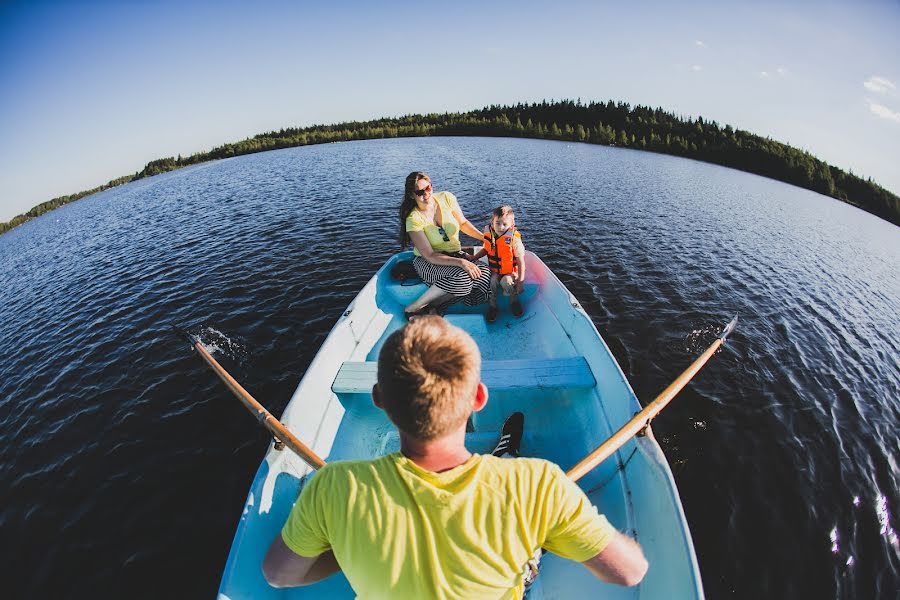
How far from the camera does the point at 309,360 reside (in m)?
7.09

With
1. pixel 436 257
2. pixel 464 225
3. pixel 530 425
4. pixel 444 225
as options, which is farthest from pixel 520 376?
pixel 464 225

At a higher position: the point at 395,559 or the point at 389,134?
the point at 389,134

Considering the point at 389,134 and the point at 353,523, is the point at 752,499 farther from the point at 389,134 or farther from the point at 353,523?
the point at 389,134

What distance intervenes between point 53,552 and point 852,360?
44.9 feet

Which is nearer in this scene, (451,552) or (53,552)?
(451,552)

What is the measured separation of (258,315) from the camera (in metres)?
8.65

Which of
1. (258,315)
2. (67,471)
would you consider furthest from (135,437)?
(258,315)

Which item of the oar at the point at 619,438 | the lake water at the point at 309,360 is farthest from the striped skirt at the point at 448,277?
the lake water at the point at 309,360

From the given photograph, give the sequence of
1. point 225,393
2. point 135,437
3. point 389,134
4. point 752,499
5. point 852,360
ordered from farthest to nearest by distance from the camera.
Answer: point 389,134 → point 852,360 → point 225,393 → point 135,437 → point 752,499

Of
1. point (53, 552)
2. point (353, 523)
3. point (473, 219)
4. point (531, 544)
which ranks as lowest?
point (53, 552)

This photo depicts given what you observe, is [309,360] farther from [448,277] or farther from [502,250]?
[502,250]

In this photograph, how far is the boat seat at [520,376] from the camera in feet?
12.6

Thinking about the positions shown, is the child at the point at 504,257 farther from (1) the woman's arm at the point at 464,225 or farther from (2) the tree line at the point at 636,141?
(2) the tree line at the point at 636,141

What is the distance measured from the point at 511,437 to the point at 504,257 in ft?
9.66
